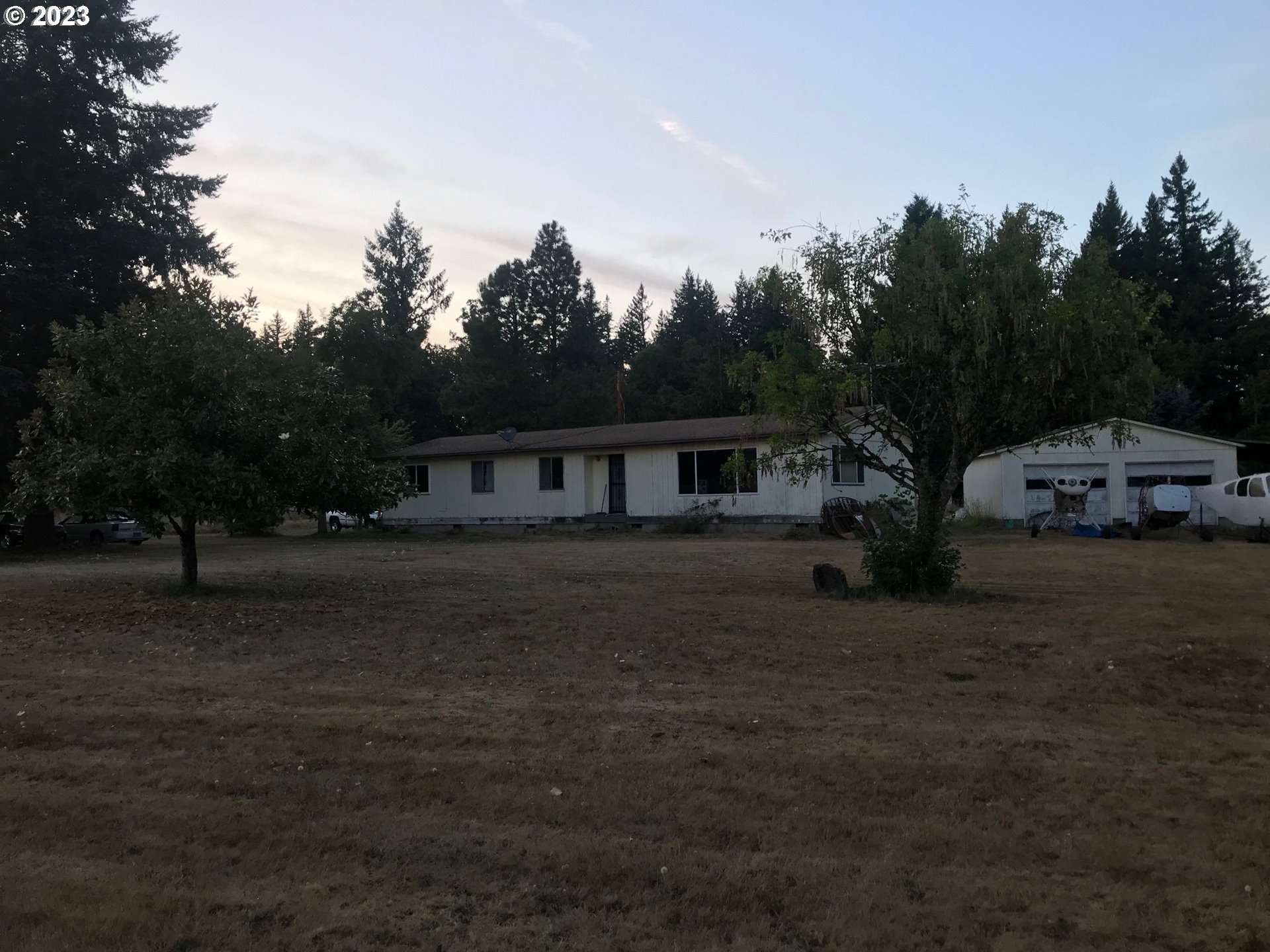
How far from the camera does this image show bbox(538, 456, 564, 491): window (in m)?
30.3

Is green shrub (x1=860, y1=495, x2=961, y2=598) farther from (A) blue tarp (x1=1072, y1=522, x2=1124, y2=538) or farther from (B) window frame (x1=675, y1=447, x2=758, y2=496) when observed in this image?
(A) blue tarp (x1=1072, y1=522, x2=1124, y2=538)

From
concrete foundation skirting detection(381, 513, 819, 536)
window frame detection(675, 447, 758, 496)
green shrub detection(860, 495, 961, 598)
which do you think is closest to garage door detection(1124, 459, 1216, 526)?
concrete foundation skirting detection(381, 513, 819, 536)

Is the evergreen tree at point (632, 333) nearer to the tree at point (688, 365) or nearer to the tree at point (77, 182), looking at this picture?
the tree at point (688, 365)

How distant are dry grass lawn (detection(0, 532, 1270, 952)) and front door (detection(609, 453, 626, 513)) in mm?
17738

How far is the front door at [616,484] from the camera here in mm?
29312

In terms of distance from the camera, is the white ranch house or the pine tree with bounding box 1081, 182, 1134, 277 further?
the pine tree with bounding box 1081, 182, 1134, 277

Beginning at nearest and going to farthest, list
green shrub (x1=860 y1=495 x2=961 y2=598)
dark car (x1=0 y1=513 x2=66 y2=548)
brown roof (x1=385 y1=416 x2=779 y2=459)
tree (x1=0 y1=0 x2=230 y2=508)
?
green shrub (x1=860 y1=495 x2=961 y2=598), tree (x1=0 y1=0 x2=230 y2=508), dark car (x1=0 y1=513 x2=66 y2=548), brown roof (x1=385 y1=416 x2=779 y2=459)

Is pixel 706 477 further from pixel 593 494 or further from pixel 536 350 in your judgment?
pixel 536 350

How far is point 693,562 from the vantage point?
57.6ft

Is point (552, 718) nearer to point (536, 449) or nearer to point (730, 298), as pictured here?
point (536, 449)

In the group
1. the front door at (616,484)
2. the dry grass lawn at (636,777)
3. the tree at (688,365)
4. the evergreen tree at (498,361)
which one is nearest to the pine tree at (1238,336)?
the tree at (688,365)

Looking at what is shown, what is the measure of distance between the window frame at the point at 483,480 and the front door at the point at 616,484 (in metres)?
4.14

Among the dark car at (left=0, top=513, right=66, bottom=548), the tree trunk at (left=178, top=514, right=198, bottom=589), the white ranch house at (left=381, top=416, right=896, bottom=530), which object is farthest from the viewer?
the white ranch house at (left=381, top=416, right=896, bottom=530)

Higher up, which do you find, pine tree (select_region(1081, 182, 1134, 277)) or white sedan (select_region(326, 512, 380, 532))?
pine tree (select_region(1081, 182, 1134, 277))
